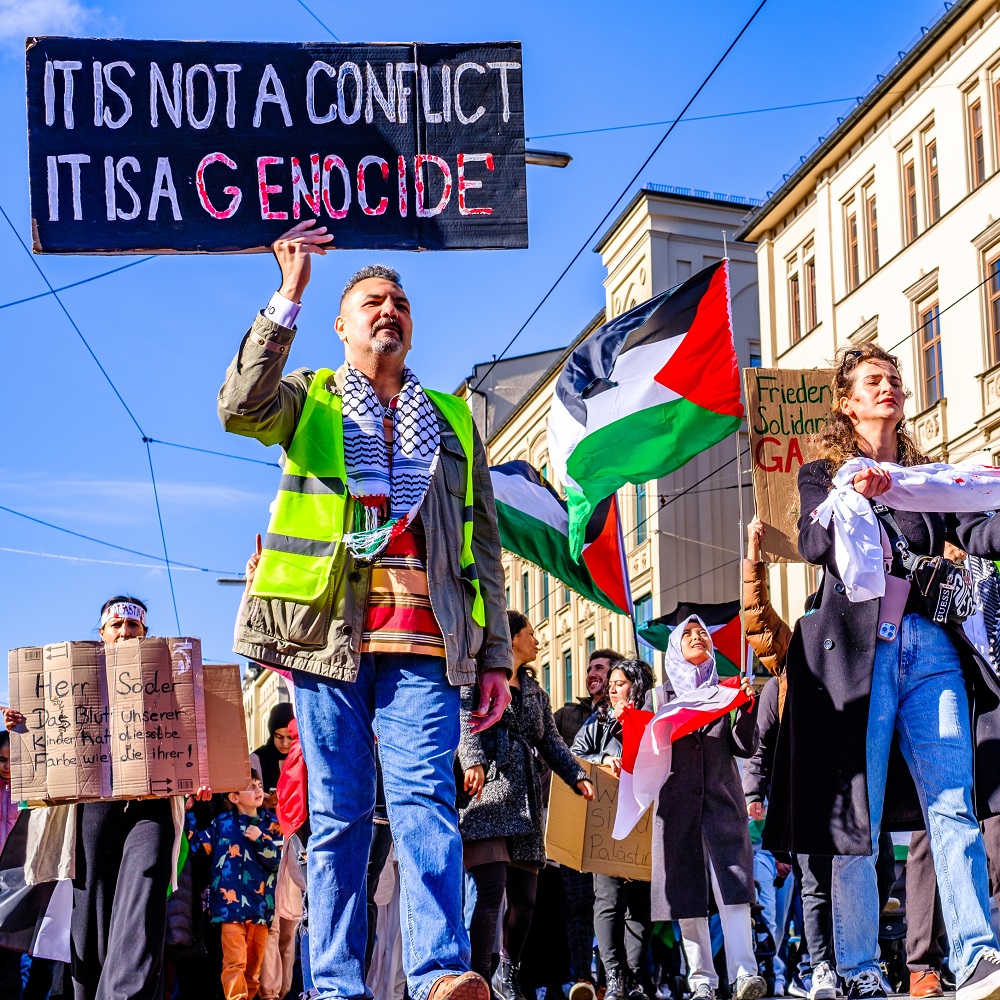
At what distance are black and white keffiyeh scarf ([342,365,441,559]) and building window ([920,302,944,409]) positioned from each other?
25792mm

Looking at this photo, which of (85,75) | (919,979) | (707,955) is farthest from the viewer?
(707,955)

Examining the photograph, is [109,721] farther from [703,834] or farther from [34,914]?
[703,834]

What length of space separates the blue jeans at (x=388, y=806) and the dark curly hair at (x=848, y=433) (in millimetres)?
1983

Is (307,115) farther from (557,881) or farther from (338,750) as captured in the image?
(557,881)

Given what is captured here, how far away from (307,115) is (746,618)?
3609mm

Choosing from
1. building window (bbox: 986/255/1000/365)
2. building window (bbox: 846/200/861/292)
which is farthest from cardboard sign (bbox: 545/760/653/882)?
building window (bbox: 846/200/861/292)

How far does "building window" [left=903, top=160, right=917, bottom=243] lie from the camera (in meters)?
32.2

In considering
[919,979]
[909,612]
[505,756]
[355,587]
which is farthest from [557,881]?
[355,587]

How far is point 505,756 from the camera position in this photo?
863 cm

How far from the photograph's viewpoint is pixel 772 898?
1199 cm

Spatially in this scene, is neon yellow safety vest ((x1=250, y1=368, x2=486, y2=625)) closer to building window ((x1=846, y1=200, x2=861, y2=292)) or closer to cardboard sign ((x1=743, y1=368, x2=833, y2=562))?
cardboard sign ((x1=743, y1=368, x2=833, y2=562))

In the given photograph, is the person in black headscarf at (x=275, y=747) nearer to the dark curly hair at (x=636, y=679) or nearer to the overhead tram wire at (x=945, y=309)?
the dark curly hair at (x=636, y=679)

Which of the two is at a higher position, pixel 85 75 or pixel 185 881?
pixel 85 75

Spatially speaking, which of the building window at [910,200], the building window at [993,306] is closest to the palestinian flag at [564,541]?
the building window at [993,306]
